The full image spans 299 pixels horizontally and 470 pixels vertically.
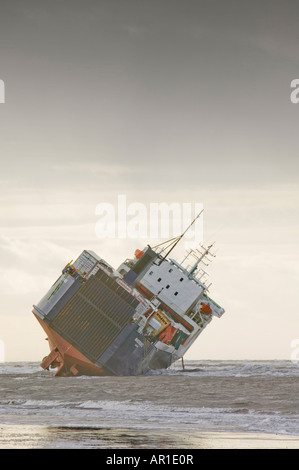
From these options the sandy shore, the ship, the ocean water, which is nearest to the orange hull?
the ship

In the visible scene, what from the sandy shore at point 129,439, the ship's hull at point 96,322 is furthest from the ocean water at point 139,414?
the ship's hull at point 96,322

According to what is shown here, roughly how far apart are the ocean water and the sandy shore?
3 cm

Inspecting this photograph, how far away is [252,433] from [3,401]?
2366 cm

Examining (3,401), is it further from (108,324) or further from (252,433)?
(108,324)

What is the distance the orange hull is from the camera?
78.4 m

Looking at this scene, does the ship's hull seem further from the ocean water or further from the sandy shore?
the sandy shore

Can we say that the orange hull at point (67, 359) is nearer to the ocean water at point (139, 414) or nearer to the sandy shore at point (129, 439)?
the ocean water at point (139, 414)

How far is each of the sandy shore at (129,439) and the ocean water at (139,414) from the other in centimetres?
3

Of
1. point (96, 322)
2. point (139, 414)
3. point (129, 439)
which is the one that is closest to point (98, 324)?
point (96, 322)

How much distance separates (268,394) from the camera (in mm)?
49875

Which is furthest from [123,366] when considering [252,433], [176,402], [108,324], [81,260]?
[252,433]
